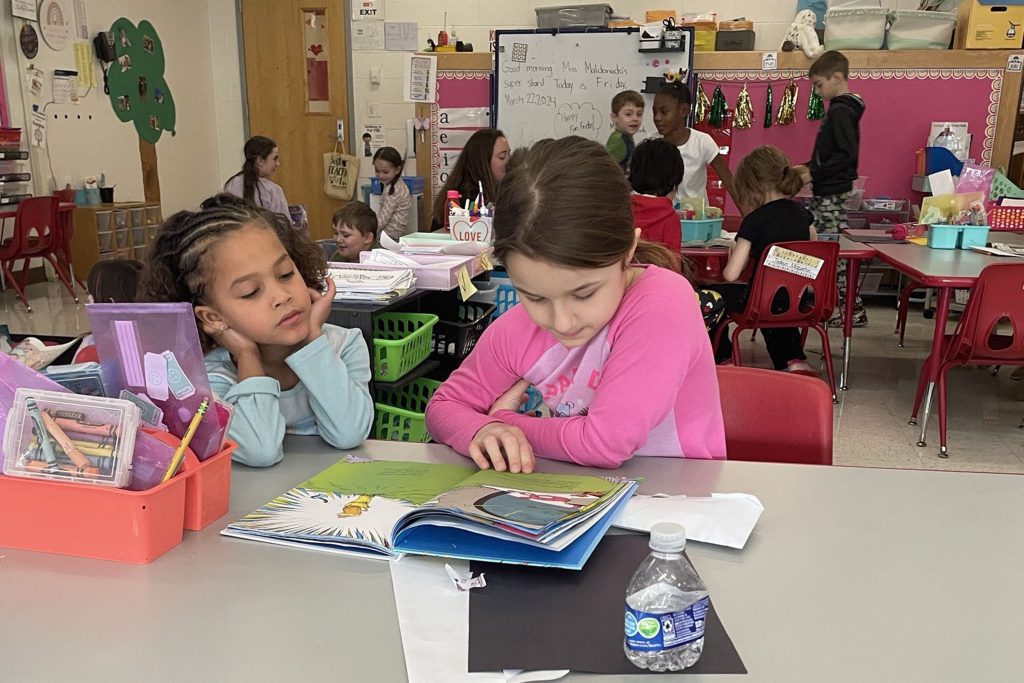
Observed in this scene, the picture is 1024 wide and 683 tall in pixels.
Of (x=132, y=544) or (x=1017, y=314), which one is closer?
(x=132, y=544)

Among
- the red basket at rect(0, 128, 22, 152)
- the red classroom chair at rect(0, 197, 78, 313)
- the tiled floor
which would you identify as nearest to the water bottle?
the tiled floor

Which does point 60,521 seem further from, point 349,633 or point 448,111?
point 448,111

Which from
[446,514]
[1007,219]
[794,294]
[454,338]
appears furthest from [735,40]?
[446,514]

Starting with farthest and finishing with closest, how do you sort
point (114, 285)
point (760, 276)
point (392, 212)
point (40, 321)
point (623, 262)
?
point (392, 212) → point (40, 321) → point (760, 276) → point (114, 285) → point (623, 262)

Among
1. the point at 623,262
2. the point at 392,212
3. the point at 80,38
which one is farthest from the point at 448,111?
the point at 623,262

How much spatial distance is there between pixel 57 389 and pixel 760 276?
3.09 metres

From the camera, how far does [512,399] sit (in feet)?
4.55

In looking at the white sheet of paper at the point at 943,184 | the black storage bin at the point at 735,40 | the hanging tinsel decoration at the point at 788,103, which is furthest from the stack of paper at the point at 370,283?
the black storage bin at the point at 735,40

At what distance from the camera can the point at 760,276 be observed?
3590 mm

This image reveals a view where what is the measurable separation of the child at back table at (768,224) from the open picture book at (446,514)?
9.12 feet

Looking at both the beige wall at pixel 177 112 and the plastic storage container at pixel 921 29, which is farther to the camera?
the beige wall at pixel 177 112

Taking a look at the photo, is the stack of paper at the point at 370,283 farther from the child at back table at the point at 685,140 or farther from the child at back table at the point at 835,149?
the child at back table at the point at 835,149

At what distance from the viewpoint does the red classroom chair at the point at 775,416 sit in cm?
139

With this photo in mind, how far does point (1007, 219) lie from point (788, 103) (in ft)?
6.51
